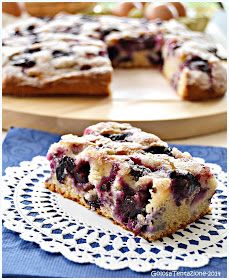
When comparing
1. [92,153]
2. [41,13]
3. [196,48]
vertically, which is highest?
[92,153]

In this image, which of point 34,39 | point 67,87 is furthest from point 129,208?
point 34,39

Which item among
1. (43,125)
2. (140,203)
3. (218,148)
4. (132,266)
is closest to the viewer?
(132,266)

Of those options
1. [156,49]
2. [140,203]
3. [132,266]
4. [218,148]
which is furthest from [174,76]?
[132,266]

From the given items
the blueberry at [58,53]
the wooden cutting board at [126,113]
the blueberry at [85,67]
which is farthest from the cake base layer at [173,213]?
the blueberry at [58,53]

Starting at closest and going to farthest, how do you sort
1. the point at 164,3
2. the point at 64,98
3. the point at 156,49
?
1. the point at 64,98
2. the point at 156,49
3. the point at 164,3

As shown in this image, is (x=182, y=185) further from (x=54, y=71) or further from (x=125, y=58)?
(x=125, y=58)

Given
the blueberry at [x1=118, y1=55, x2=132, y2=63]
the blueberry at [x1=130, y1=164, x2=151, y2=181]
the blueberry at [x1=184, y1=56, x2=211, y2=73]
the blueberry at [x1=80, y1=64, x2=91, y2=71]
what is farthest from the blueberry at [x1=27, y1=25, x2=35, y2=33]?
the blueberry at [x1=130, y1=164, x2=151, y2=181]

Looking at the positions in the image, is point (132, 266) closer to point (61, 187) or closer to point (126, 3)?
point (61, 187)
